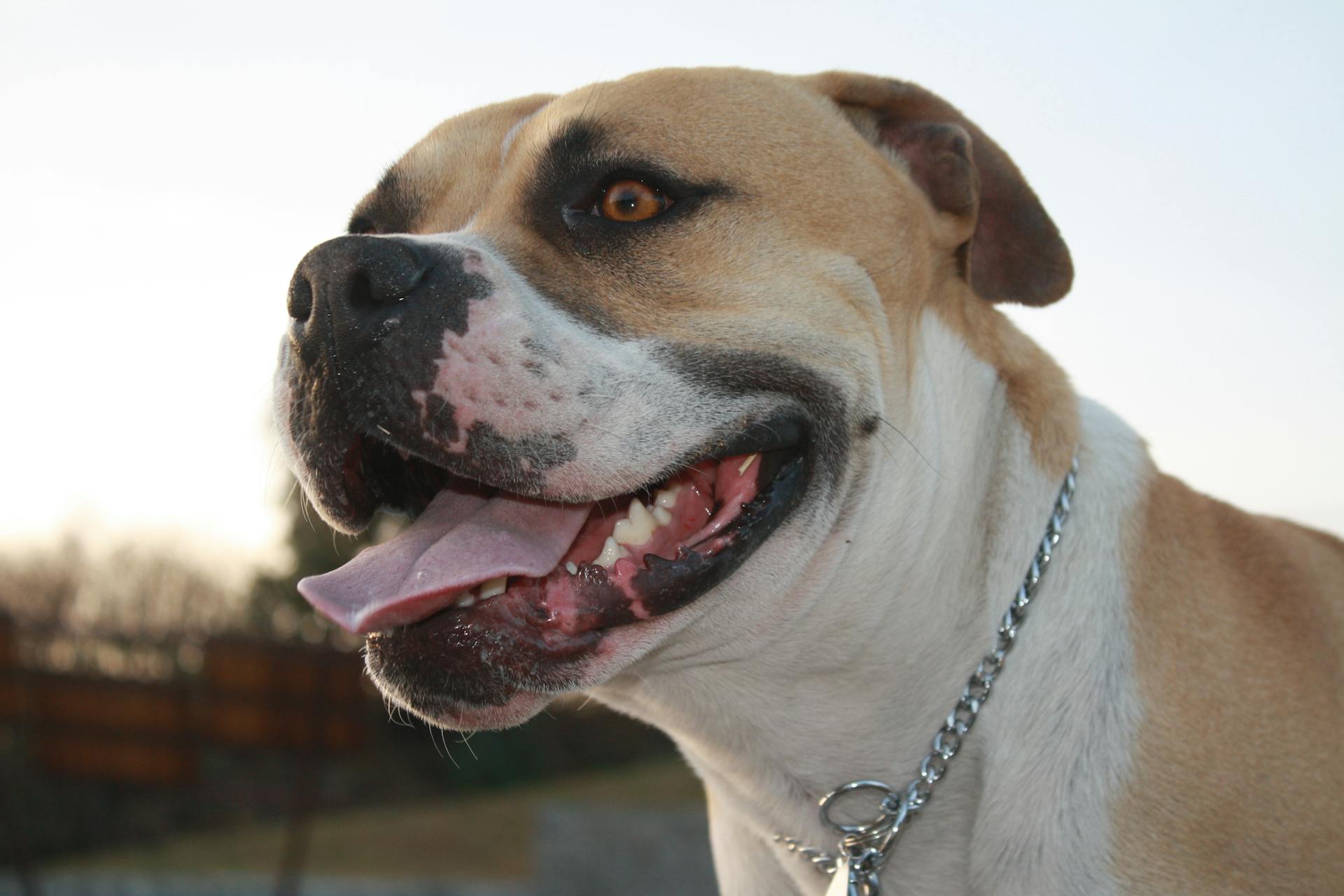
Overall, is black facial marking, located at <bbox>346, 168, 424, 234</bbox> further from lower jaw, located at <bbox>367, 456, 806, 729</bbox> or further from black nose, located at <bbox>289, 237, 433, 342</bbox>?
lower jaw, located at <bbox>367, 456, 806, 729</bbox>

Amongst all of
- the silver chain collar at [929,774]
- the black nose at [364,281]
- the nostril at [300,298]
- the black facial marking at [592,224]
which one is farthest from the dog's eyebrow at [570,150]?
the silver chain collar at [929,774]

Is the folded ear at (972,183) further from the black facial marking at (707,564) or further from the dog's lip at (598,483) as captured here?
the black facial marking at (707,564)

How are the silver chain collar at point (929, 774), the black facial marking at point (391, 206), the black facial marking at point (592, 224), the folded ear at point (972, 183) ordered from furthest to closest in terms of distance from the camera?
the black facial marking at point (391, 206) → the folded ear at point (972, 183) → the silver chain collar at point (929, 774) → the black facial marking at point (592, 224)

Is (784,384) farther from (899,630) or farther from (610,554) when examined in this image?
(899,630)

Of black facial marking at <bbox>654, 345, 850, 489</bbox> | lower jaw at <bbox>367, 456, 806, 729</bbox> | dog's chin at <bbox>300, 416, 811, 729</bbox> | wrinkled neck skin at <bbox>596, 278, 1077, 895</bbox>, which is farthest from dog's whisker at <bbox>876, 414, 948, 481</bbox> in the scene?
lower jaw at <bbox>367, 456, 806, 729</bbox>

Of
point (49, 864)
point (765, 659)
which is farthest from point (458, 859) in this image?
point (765, 659)

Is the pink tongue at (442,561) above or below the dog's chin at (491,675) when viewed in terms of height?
above

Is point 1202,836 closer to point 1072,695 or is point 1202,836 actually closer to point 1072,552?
point 1072,695
